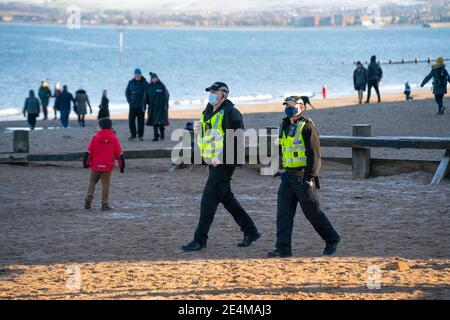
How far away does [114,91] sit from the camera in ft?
224

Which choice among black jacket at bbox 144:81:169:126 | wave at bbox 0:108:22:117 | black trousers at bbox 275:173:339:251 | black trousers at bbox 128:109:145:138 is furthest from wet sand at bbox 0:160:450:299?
wave at bbox 0:108:22:117

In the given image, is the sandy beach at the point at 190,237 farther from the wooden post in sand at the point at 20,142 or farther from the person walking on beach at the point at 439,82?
the person walking on beach at the point at 439,82

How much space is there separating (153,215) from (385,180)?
3.99 metres

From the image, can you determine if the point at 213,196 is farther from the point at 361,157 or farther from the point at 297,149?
the point at 361,157

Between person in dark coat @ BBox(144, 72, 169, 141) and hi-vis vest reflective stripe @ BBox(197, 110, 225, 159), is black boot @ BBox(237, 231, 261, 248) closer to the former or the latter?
hi-vis vest reflective stripe @ BBox(197, 110, 225, 159)

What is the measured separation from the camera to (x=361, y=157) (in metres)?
15.4

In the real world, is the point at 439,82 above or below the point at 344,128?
above

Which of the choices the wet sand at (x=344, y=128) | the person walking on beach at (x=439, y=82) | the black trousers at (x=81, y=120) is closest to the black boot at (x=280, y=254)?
the wet sand at (x=344, y=128)

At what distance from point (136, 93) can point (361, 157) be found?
8059mm

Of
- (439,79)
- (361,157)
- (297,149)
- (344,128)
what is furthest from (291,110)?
(439,79)

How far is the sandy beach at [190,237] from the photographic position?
895cm

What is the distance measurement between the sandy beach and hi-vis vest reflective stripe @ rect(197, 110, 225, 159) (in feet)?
3.41

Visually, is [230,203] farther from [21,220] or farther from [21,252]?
[21,220]
